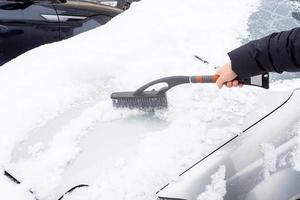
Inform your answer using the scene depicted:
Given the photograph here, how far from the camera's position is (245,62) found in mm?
1639

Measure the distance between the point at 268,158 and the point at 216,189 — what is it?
0.21m

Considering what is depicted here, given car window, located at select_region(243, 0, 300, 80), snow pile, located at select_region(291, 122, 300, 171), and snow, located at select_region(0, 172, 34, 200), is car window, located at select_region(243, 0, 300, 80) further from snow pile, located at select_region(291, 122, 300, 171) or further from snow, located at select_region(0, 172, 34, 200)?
snow, located at select_region(0, 172, 34, 200)

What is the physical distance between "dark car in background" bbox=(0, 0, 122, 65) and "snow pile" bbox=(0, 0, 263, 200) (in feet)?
4.39

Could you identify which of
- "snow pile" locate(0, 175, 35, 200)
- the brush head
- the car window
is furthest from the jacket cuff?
"snow pile" locate(0, 175, 35, 200)

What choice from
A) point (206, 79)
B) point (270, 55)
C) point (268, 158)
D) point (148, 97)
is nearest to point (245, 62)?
point (270, 55)

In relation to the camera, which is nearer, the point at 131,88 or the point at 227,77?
the point at 227,77

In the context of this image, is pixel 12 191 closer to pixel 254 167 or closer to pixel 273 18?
pixel 254 167

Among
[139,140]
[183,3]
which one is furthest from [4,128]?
[183,3]

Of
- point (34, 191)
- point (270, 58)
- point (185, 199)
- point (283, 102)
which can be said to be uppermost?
point (270, 58)

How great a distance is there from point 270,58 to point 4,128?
119cm

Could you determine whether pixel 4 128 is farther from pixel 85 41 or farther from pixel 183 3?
pixel 183 3

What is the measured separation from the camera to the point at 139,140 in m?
1.77

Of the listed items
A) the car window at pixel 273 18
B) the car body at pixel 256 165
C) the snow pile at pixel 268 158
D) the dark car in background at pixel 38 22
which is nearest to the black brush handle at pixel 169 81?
the car body at pixel 256 165

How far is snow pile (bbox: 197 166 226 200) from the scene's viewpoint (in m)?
1.53
